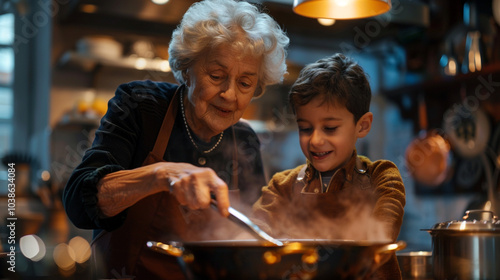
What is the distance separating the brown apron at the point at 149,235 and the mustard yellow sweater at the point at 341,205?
0.23m

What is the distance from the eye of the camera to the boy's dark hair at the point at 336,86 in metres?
1.47

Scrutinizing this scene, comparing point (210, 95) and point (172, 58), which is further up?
point (172, 58)

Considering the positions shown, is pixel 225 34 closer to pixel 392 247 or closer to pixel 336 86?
pixel 336 86

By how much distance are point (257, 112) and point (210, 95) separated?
3.08 m

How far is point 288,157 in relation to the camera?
178 inches

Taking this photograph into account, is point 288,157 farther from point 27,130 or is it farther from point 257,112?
point 27,130

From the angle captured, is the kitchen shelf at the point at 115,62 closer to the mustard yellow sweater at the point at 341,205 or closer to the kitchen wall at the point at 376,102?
the kitchen wall at the point at 376,102

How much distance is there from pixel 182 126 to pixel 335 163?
1.53 feet

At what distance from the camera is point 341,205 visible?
149cm

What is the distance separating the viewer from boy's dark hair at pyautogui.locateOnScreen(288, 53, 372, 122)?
147cm

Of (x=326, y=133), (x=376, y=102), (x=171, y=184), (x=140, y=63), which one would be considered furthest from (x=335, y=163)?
(x=376, y=102)

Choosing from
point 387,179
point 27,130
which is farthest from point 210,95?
point 27,130

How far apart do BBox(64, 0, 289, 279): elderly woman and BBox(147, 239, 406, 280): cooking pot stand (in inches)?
19.0

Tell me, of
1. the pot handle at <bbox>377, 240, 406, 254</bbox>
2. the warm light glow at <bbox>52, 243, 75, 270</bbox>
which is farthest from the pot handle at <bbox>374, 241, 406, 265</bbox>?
the warm light glow at <bbox>52, 243, 75, 270</bbox>
